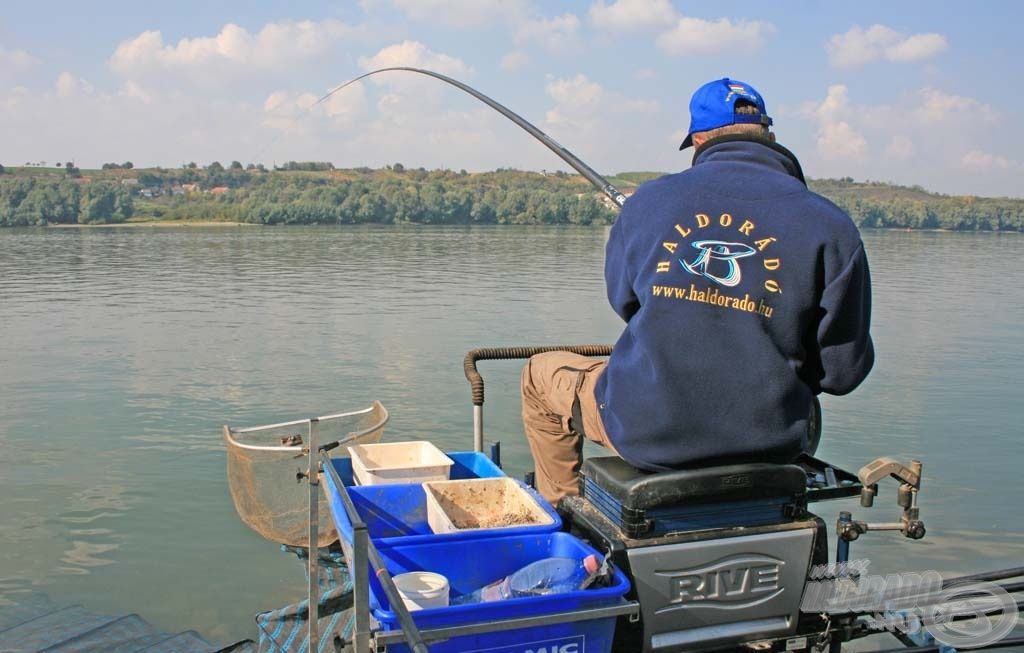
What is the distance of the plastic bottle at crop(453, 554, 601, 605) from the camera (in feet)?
7.83

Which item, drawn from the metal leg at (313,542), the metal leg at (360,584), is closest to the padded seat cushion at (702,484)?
the metal leg at (360,584)

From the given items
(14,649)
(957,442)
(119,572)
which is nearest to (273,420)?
(119,572)

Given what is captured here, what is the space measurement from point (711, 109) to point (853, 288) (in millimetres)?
683

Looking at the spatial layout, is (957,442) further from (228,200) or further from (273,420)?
(228,200)

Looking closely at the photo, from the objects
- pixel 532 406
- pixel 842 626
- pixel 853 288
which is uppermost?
pixel 853 288

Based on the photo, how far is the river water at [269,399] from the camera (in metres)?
5.75

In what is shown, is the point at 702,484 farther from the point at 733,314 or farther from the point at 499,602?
the point at 499,602

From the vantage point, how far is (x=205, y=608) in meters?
4.99

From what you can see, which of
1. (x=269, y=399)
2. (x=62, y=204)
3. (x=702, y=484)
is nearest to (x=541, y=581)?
(x=702, y=484)

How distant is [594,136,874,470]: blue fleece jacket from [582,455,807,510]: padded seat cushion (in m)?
0.04

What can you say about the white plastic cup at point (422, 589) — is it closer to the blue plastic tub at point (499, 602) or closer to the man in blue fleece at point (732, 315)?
the blue plastic tub at point (499, 602)

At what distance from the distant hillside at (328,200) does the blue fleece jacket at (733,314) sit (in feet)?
158

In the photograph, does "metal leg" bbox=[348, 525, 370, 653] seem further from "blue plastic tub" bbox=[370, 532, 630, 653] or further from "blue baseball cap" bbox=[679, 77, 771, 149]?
"blue baseball cap" bbox=[679, 77, 771, 149]

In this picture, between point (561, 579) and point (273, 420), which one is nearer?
point (561, 579)
